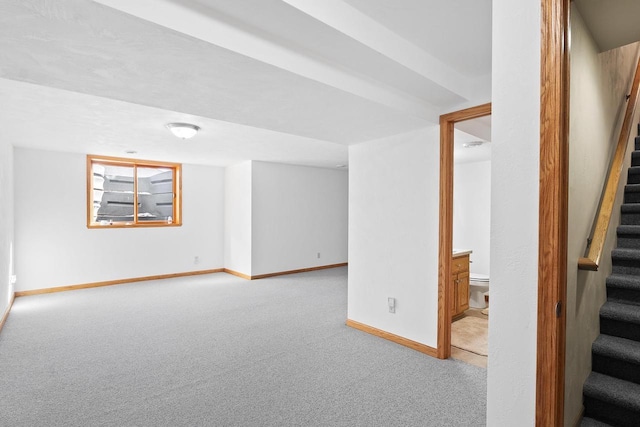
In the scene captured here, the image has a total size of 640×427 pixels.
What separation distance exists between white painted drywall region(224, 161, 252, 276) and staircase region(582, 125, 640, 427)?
5172 millimetres

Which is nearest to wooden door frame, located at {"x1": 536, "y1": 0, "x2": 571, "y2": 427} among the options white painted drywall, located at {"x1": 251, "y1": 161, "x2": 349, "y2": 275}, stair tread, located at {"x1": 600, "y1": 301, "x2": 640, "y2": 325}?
stair tread, located at {"x1": 600, "y1": 301, "x2": 640, "y2": 325}

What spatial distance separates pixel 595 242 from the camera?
1668 millimetres

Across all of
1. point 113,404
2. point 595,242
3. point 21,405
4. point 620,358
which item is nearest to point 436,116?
point 595,242

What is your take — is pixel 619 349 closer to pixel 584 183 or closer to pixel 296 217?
pixel 584 183

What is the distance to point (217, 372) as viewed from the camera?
268 cm

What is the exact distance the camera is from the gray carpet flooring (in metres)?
2.12

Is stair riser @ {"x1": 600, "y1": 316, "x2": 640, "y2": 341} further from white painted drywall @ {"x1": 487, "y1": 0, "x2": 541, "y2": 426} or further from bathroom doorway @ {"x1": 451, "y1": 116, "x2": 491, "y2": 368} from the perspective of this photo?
white painted drywall @ {"x1": 487, "y1": 0, "x2": 541, "y2": 426}

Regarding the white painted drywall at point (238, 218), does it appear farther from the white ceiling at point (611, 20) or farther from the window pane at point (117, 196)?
the white ceiling at point (611, 20)

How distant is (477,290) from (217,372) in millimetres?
3416

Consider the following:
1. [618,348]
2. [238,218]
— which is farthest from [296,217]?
[618,348]

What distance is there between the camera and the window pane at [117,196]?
595 cm

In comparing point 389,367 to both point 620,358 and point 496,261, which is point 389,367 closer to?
point 620,358

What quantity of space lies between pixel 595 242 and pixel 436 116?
→ 158cm

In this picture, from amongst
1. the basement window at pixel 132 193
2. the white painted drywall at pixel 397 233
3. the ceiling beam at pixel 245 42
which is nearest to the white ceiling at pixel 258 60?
the ceiling beam at pixel 245 42
